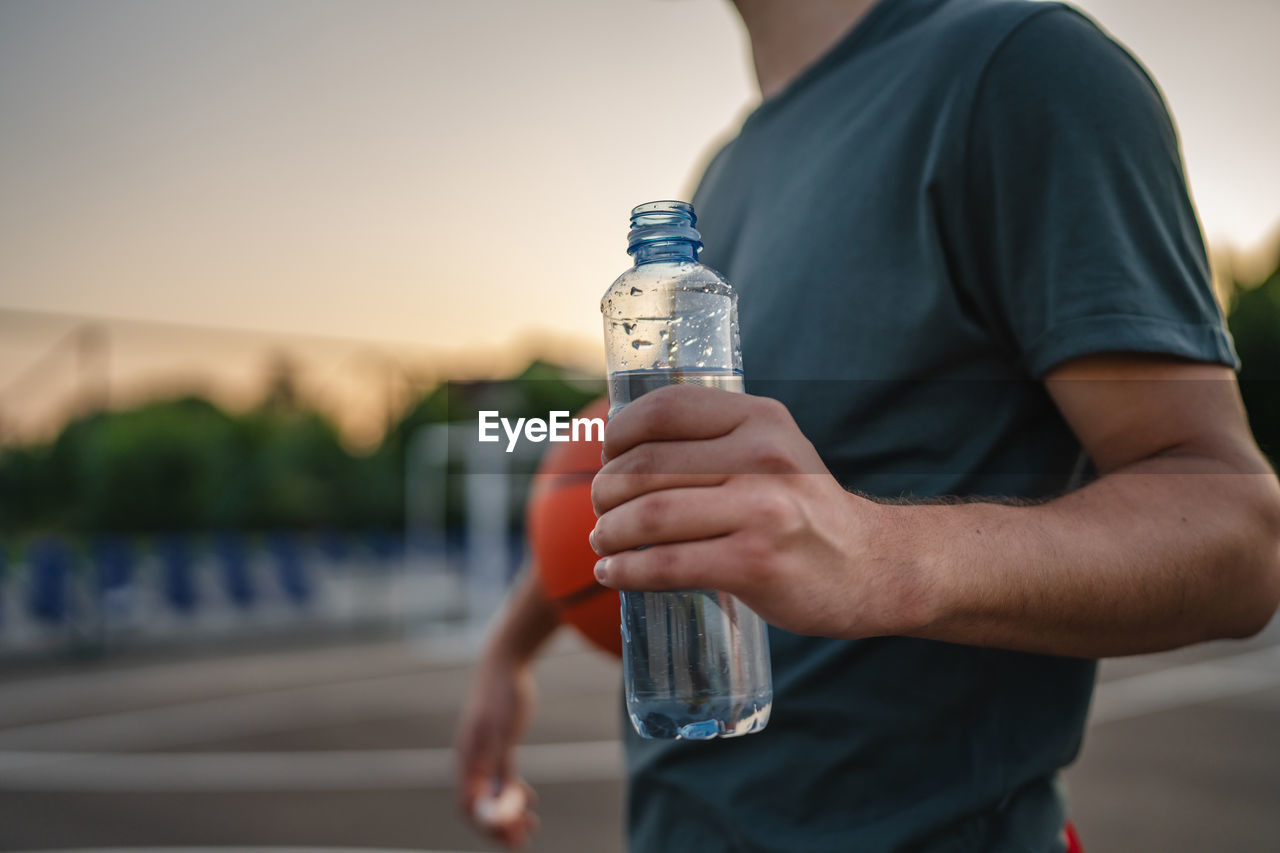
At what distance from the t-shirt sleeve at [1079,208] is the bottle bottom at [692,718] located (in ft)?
1.37

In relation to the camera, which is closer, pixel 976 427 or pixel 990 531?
pixel 990 531

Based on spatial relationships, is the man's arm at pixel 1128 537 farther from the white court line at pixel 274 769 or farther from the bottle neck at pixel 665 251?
the white court line at pixel 274 769

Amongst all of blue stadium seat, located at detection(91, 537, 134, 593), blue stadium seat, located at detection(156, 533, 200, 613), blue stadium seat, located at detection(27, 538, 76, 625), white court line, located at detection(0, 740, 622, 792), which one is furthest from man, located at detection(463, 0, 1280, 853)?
blue stadium seat, located at detection(156, 533, 200, 613)

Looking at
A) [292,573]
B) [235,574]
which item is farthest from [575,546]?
[292,573]

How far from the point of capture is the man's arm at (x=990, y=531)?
2.03 feet

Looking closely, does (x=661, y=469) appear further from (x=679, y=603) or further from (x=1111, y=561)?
(x=1111, y=561)

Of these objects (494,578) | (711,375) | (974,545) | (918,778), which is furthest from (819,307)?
(494,578)

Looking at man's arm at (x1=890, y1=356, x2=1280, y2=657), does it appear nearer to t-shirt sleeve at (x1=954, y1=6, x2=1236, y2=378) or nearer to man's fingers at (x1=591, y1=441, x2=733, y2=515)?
t-shirt sleeve at (x1=954, y1=6, x2=1236, y2=378)

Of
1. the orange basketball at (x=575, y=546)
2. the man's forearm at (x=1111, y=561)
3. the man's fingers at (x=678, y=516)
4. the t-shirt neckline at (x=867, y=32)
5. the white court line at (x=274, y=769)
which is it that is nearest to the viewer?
the man's fingers at (x=678, y=516)

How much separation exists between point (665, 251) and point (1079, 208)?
0.39 metres

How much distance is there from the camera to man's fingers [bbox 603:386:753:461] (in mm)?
630

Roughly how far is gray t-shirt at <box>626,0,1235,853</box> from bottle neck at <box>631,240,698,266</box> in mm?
266

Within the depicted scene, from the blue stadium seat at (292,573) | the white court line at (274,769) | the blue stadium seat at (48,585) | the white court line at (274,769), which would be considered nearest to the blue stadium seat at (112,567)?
the blue stadium seat at (48,585)

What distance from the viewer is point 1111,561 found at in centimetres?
79
